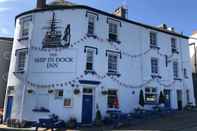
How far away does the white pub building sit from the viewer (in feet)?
70.1

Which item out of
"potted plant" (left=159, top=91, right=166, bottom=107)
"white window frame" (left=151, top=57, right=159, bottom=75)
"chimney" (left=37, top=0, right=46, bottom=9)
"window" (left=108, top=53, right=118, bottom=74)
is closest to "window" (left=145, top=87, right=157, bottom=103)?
"potted plant" (left=159, top=91, right=166, bottom=107)

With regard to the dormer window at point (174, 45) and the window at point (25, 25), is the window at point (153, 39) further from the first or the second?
the window at point (25, 25)

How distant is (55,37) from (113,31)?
6.11 m

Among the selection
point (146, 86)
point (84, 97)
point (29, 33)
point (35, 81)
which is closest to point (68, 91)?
point (84, 97)

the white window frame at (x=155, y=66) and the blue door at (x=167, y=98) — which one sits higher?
the white window frame at (x=155, y=66)

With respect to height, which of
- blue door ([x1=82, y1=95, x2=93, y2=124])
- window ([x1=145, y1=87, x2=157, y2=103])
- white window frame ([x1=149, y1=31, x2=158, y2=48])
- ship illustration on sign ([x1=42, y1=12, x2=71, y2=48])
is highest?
white window frame ([x1=149, y1=31, x2=158, y2=48])

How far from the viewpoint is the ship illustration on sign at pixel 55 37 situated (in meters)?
22.3

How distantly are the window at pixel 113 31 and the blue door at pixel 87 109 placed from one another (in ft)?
21.9

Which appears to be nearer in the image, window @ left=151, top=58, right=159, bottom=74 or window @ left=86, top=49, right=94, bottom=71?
window @ left=86, top=49, right=94, bottom=71

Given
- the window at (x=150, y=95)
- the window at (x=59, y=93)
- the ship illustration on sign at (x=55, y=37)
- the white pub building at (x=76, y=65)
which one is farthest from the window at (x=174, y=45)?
the window at (x=59, y=93)

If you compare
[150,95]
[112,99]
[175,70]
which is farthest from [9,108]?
[175,70]

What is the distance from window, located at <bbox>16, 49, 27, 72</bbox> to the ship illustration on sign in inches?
99.9

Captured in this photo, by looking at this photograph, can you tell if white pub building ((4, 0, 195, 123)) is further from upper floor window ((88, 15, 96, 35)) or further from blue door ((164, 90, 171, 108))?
blue door ((164, 90, 171, 108))

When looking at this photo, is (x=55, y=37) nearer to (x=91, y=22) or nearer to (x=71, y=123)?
(x=91, y=22)
